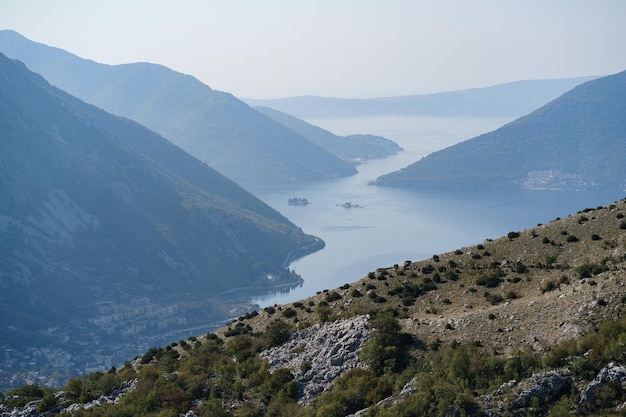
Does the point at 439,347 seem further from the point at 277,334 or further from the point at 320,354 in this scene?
the point at 277,334

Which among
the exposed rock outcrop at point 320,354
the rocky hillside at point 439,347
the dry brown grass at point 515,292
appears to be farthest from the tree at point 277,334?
the dry brown grass at point 515,292

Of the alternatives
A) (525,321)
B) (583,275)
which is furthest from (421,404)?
Result: (583,275)

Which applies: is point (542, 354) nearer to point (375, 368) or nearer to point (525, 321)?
point (525, 321)

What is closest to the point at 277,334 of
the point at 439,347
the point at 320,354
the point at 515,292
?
the point at 320,354

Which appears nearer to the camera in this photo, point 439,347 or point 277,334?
point 439,347

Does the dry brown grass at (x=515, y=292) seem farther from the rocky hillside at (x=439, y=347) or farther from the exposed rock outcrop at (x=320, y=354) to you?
the exposed rock outcrop at (x=320, y=354)
